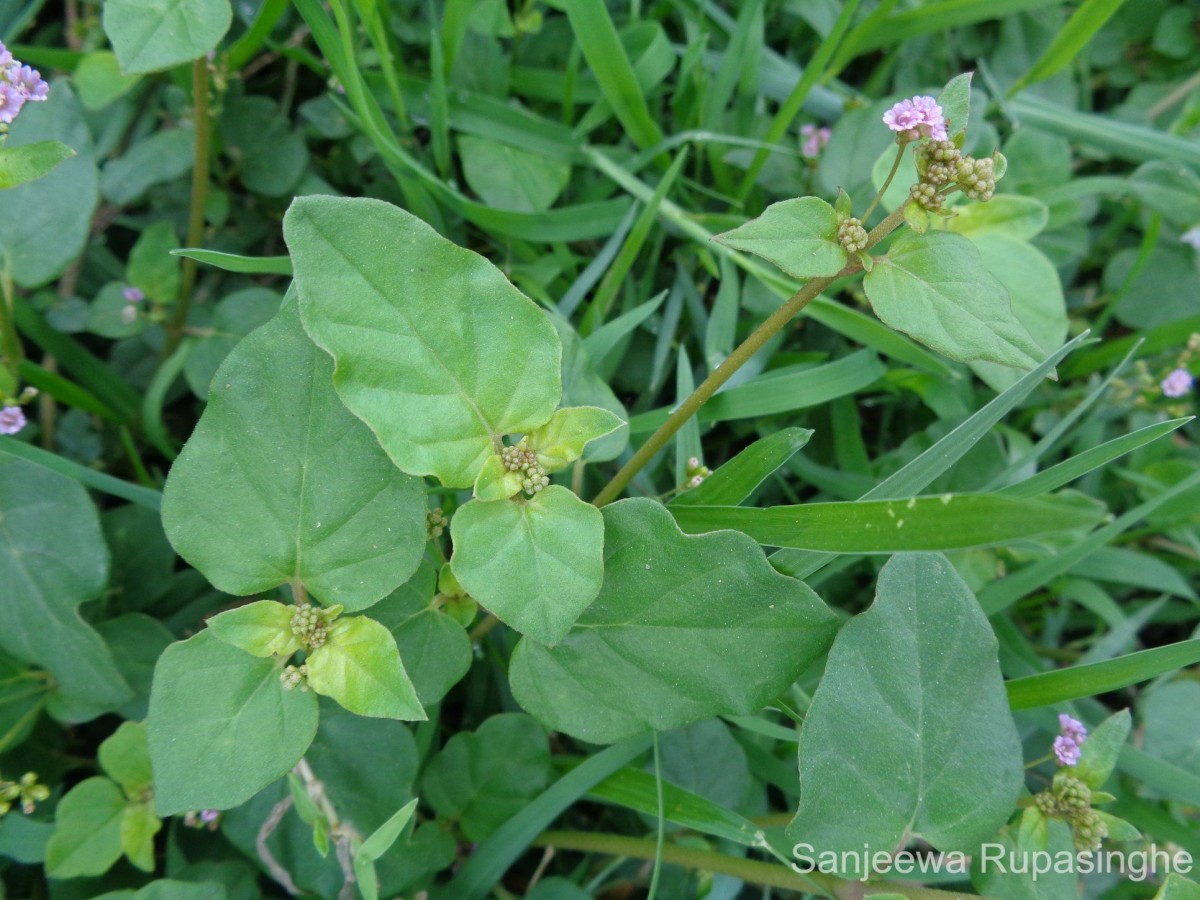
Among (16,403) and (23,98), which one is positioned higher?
(23,98)

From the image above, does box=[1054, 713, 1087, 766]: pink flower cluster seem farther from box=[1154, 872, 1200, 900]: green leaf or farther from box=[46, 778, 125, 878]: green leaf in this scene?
box=[46, 778, 125, 878]: green leaf

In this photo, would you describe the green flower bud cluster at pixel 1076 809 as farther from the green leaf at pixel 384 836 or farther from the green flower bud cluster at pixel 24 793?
the green flower bud cluster at pixel 24 793

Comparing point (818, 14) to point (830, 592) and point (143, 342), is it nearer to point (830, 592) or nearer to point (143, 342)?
point (830, 592)

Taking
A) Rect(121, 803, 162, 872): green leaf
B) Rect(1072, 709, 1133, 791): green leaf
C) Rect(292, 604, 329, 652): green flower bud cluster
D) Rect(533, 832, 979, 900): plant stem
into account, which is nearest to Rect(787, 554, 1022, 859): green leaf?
Rect(533, 832, 979, 900): plant stem

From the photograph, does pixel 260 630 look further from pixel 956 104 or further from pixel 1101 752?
pixel 1101 752

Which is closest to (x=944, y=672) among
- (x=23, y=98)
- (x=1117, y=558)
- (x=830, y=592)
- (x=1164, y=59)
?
(x=830, y=592)

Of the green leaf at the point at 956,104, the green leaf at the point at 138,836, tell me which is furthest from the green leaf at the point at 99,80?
the green leaf at the point at 956,104
